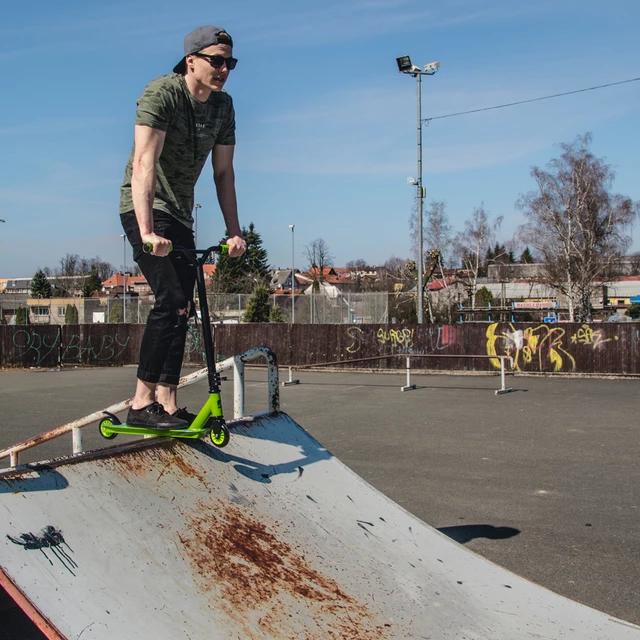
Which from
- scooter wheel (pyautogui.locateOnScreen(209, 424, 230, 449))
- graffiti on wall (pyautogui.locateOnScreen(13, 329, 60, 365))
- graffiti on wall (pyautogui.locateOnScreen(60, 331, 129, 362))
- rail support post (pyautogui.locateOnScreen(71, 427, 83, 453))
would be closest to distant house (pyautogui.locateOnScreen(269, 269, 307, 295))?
graffiti on wall (pyautogui.locateOnScreen(60, 331, 129, 362))

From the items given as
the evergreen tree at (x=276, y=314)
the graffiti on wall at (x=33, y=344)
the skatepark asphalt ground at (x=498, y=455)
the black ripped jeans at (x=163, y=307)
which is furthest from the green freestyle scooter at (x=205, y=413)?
the evergreen tree at (x=276, y=314)

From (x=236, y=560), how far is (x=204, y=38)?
7.73ft

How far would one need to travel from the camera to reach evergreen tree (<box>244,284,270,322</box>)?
3728 centimetres

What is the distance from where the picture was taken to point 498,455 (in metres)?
7.75

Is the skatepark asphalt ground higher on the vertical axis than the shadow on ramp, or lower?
lower

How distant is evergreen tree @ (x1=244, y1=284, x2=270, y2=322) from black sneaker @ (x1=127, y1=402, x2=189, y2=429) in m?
34.0

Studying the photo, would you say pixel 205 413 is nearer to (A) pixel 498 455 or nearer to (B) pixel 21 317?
(A) pixel 498 455

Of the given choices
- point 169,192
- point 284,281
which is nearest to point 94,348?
point 169,192

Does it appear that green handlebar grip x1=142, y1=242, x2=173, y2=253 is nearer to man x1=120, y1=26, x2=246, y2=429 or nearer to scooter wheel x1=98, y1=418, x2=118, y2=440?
man x1=120, y1=26, x2=246, y2=429

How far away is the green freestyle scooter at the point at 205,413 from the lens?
10.1 ft

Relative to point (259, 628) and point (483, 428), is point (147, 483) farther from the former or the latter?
point (483, 428)

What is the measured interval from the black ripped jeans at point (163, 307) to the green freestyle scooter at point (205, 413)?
12cm

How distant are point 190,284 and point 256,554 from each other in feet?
4.51

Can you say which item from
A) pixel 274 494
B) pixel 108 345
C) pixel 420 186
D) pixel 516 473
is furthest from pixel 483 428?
pixel 108 345
